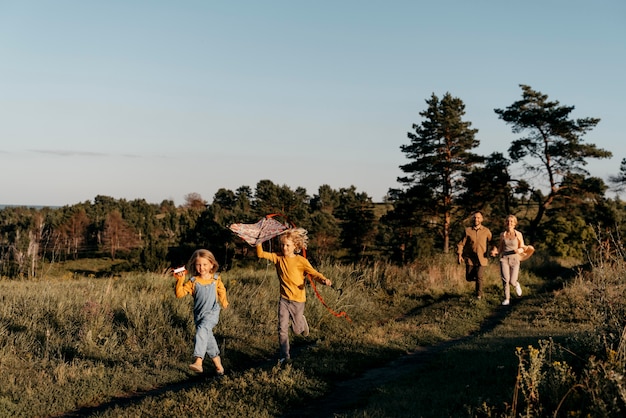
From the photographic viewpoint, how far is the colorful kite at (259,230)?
25.5ft

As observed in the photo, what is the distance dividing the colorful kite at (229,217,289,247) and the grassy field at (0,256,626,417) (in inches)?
73.8

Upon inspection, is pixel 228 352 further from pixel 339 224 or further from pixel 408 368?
pixel 339 224

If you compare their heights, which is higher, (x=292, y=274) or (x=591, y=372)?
(x=292, y=274)

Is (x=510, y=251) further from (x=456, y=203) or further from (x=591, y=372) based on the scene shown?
(x=456, y=203)

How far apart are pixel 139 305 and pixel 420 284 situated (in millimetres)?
8551

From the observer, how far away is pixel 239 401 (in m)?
5.75

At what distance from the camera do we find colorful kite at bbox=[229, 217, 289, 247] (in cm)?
777

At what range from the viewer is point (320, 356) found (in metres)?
7.89

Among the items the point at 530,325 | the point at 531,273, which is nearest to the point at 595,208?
the point at 531,273

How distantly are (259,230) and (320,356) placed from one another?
214cm

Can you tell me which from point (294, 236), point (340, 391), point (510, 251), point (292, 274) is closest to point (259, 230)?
point (294, 236)

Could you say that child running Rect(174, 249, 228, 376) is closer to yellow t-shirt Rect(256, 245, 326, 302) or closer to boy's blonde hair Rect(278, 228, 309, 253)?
yellow t-shirt Rect(256, 245, 326, 302)

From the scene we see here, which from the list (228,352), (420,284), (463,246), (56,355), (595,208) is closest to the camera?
(56,355)

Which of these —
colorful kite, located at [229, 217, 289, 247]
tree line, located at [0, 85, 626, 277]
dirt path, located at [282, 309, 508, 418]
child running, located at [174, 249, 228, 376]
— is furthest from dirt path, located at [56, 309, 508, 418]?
tree line, located at [0, 85, 626, 277]
